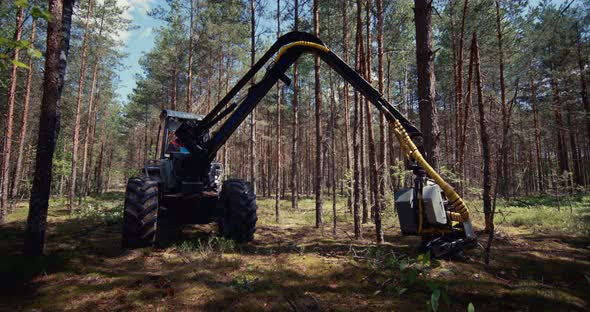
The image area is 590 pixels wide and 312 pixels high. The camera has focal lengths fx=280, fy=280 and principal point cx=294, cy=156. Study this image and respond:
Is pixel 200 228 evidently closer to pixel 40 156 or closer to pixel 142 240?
pixel 142 240

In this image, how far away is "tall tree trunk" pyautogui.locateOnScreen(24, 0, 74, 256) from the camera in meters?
5.18

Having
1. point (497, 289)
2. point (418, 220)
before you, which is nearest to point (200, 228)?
point (418, 220)

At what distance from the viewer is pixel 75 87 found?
25.2m

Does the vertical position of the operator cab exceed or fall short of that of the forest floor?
it exceeds it

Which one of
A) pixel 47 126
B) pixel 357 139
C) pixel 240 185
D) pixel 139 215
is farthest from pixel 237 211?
pixel 357 139

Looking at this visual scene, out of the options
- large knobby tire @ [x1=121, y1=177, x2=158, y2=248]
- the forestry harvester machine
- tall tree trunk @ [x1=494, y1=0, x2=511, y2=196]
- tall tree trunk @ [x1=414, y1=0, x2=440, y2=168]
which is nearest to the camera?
the forestry harvester machine

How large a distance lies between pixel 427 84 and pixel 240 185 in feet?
16.2

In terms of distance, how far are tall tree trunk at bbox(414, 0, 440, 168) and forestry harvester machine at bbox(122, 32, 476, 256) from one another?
2.84 ft

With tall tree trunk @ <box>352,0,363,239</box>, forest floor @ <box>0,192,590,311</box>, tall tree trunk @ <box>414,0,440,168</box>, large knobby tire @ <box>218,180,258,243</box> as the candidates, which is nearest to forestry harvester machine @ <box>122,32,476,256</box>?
large knobby tire @ <box>218,180,258,243</box>

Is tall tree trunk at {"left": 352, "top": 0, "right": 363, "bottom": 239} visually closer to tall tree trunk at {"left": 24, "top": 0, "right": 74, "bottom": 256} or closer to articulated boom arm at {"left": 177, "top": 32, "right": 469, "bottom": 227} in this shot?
articulated boom arm at {"left": 177, "top": 32, "right": 469, "bottom": 227}

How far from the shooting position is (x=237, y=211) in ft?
21.9

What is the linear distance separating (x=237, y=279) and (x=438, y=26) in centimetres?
1934

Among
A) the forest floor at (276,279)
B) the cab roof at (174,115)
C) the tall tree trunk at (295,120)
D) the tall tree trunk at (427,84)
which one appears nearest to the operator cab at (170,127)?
the cab roof at (174,115)

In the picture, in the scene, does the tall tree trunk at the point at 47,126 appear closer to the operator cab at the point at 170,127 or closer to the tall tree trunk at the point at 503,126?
the operator cab at the point at 170,127
